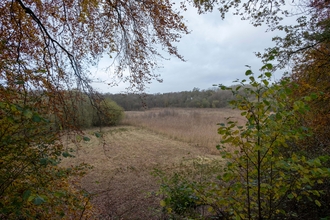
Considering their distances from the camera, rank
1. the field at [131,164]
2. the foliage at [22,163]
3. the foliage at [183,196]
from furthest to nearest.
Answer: the field at [131,164] < the foliage at [183,196] < the foliage at [22,163]

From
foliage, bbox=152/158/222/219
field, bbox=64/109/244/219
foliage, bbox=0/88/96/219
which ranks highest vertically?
foliage, bbox=0/88/96/219

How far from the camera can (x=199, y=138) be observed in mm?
17531

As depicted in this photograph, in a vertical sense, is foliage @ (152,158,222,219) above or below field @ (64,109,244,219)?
above

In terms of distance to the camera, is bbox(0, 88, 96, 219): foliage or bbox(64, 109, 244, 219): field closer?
bbox(0, 88, 96, 219): foliage

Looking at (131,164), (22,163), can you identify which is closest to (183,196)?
(22,163)

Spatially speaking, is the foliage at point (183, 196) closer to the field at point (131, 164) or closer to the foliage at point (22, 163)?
the field at point (131, 164)

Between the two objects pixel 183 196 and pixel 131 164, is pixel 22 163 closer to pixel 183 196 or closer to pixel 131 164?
pixel 183 196

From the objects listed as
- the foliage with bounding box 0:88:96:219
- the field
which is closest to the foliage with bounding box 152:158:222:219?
the field

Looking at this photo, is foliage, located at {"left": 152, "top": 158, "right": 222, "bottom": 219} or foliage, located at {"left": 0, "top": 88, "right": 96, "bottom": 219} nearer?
foliage, located at {"left": 0, "top": 88, "right": 96, "bottom": 219}

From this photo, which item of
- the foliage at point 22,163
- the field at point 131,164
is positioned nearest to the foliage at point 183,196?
the field at point 131,164

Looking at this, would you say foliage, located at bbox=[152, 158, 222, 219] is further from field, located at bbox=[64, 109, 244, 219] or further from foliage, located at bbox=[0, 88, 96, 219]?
foliage, located at bbox=[0, 88, 96, 219]

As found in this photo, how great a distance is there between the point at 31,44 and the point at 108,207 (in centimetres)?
478

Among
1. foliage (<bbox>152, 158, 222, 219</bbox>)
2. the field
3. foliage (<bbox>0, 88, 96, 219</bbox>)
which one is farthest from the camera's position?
the field

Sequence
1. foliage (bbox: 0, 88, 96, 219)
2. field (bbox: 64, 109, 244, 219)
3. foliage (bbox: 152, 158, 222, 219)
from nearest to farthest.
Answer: foliage (bbox: 0, 88, 96, 219) < foliage (bbox: 152, 158, 222, 219) < field (bbox: 64, 109, 244, 219)
